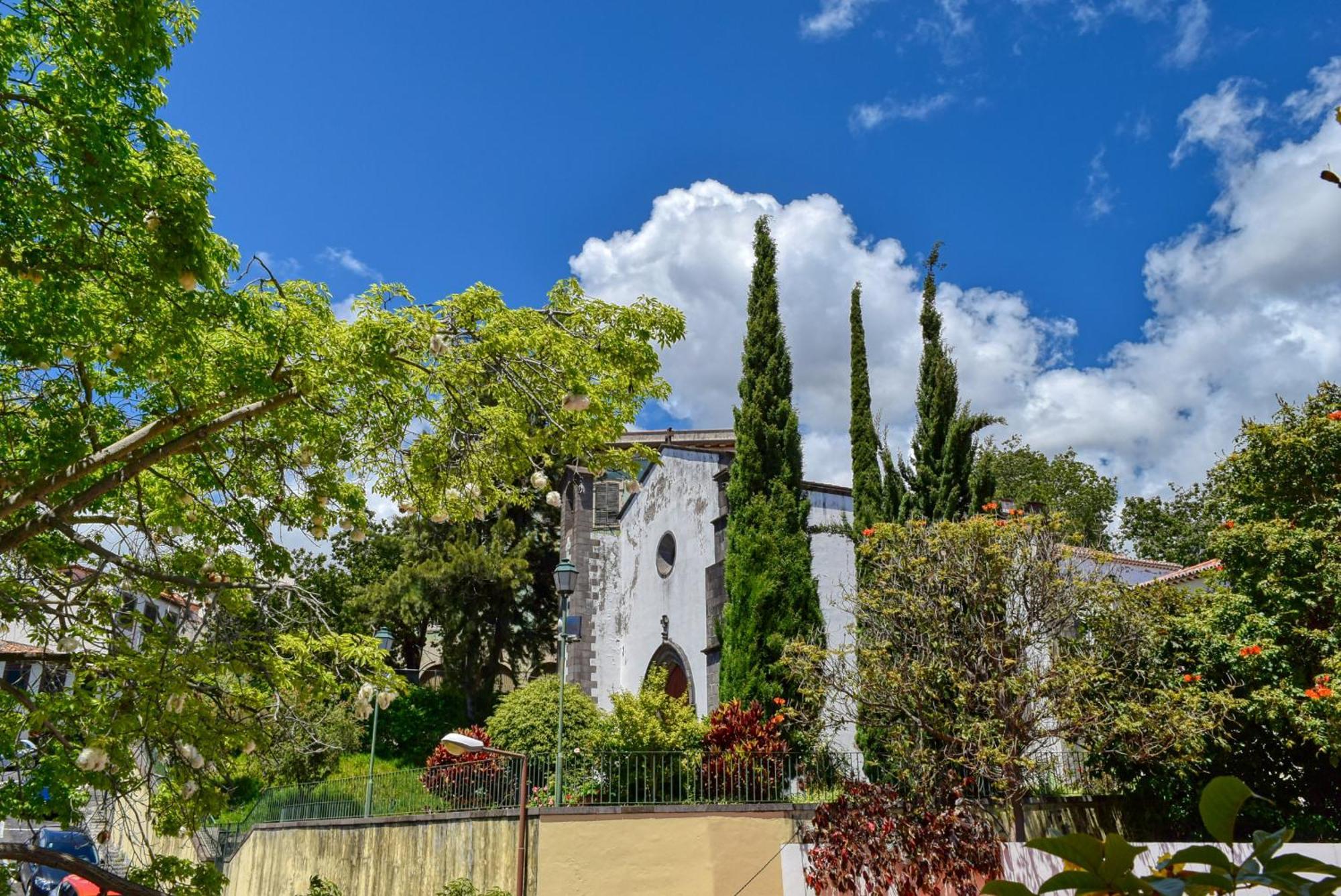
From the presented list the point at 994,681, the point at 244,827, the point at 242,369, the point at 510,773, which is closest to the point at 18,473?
the point at 242,369

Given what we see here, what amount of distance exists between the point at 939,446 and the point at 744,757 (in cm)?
720

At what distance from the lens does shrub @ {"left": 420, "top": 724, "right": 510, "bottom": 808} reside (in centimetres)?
1548

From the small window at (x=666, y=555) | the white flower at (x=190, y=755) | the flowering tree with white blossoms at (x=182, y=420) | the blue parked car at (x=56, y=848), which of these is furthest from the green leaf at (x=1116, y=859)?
the small window at (x=666, y=555)

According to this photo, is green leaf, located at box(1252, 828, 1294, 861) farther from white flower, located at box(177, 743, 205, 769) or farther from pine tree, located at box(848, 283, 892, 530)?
pine tree, located at box(848, 283, 892, 530)

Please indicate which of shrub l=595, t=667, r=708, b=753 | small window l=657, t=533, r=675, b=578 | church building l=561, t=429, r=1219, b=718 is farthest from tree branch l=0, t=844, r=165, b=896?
small window l=657, t=533, r=675, b=578

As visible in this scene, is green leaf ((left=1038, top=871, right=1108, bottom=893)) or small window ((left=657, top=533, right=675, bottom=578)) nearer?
green leaf ((left=1038, top=871, right=1108, bottom=893))

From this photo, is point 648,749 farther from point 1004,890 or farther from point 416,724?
point 416,724

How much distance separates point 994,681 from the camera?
12.9m

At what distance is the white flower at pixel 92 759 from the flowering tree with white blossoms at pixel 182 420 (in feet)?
0.10

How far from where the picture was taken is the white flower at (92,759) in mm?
6859

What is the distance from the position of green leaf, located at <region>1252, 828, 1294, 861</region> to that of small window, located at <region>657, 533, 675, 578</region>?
2421 cm

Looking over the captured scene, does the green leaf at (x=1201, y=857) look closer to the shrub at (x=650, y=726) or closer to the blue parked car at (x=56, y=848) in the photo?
the shrub at (x=650, y=726)

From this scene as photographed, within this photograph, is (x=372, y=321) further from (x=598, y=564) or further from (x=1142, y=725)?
(x=598, y=564)

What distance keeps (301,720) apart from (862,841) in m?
8.09
